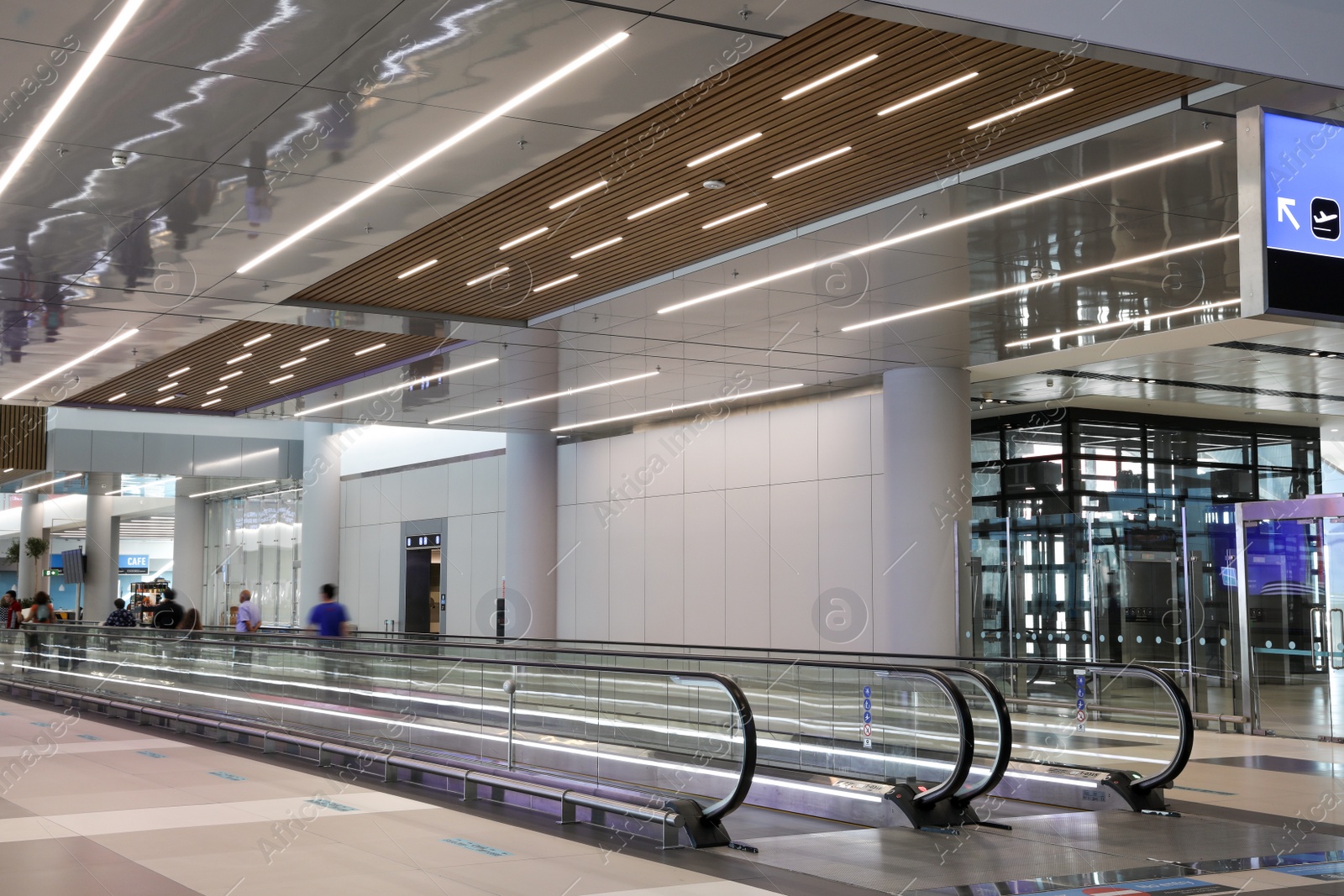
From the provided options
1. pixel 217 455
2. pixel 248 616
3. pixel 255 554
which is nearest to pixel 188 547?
pixel 255 554

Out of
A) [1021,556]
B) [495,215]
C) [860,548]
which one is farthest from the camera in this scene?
[860,548]

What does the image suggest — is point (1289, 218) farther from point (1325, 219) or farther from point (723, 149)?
point (723, 149)

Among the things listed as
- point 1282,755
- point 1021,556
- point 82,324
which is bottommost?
point 1282,755

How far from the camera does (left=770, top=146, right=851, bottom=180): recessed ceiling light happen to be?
939 cm

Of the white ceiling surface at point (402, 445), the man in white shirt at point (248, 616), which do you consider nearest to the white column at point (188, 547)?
the white ceiling surface at point (402, 445)

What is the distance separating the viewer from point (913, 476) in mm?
17375

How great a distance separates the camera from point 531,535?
2548 cm

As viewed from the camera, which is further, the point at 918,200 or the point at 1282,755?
the point at 1282,755

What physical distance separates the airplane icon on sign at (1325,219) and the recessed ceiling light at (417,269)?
8.41 m

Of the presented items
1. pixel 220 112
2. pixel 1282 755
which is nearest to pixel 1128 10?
pixel 220 112

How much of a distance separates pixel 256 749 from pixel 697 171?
7365 millimetres

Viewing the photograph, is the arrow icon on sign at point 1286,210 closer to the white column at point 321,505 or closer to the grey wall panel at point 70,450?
the grey wall panel at point 70,450

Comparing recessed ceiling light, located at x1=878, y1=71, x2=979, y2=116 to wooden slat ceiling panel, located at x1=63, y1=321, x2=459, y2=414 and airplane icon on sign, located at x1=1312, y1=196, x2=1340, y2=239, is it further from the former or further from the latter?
wooden slat ceiling panel, located at x1=63, y1=321, x2=459, y2=414

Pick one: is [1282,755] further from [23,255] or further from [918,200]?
[23,255]
